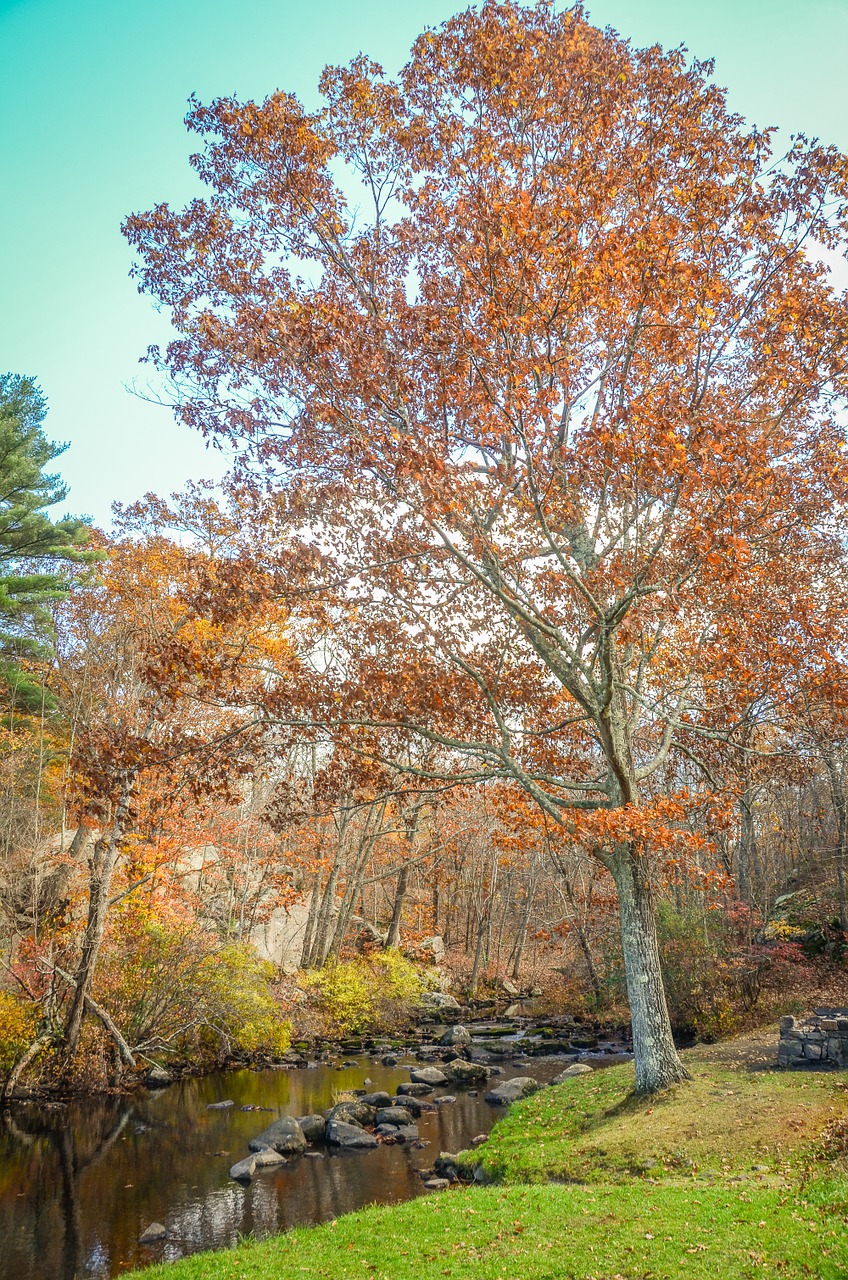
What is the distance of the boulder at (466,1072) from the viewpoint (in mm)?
19109

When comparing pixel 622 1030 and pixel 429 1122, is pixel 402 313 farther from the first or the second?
pixel 622 1030

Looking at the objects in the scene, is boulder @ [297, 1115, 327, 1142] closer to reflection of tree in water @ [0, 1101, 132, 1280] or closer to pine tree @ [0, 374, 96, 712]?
reflection of tree in water @ [0, 1101, 132, 1280]

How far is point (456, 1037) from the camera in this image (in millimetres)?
24594

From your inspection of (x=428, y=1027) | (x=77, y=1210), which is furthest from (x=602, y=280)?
(x=428, y=1027)

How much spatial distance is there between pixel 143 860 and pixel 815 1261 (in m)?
18.2

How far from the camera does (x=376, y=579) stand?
40.2ft

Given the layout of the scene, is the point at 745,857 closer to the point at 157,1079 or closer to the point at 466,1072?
the point at 466,1072

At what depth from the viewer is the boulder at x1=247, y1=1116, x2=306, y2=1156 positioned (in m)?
13.2

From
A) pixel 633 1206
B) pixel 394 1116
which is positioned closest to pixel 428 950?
pixel 394 1116

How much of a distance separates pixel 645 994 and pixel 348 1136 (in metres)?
6.77

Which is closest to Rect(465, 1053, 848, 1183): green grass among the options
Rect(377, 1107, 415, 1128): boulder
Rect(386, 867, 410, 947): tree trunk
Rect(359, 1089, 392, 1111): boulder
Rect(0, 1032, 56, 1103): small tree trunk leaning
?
Rect(377, 1107, 415, 1128): boulder

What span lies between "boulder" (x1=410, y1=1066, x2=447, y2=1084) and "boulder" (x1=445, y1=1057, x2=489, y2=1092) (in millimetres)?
442

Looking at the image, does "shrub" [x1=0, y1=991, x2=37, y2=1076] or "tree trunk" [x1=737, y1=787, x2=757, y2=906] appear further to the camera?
"tree trunk" [x1=737, y1=787, x2=757, y2=906]

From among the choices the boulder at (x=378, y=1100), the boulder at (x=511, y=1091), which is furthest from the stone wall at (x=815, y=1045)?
the boulder at (x=378, y=1100)
